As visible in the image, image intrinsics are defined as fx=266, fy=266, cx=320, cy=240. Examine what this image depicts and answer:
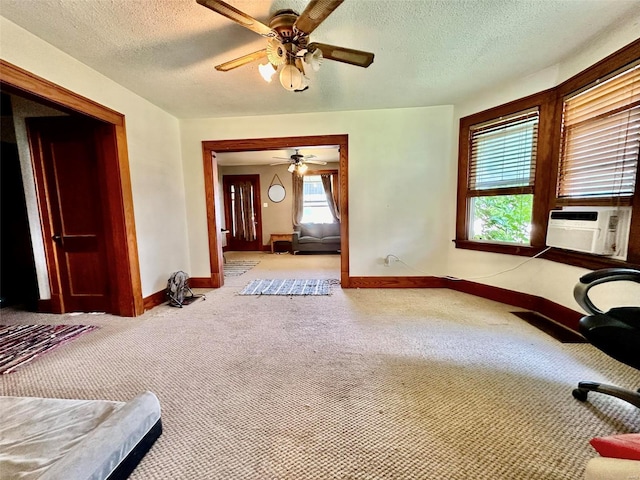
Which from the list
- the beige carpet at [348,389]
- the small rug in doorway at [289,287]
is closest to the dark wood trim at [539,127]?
the beige carpet at [348,389]

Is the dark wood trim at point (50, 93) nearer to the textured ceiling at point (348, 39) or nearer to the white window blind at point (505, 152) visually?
the textured ceiling at point (348, 39)

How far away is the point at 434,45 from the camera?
2121mm

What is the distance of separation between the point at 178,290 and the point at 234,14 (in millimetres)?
2835

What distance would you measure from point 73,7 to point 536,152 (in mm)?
3911

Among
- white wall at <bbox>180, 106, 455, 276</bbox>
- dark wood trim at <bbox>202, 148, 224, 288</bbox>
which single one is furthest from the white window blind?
dark wood trim at <bbox>202, 148, 224, 288</bbox>

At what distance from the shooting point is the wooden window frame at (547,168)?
192 centimetres

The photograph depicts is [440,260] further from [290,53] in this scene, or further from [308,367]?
[290,53]

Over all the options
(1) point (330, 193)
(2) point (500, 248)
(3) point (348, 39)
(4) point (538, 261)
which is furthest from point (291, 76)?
(1) point (330, 193)

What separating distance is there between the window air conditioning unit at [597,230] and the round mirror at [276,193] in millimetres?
Result: 5982

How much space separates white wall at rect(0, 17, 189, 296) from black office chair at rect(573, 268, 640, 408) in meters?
Result: 3.72

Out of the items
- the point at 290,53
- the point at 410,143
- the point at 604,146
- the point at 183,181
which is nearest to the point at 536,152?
the point at 604,146

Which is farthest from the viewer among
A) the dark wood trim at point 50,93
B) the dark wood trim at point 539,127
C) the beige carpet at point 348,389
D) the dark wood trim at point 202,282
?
the dark wood trim at point 202,282

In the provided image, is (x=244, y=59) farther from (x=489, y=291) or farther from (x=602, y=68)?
(x=489, y=291)

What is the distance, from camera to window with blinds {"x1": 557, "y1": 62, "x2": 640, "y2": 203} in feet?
6.29
